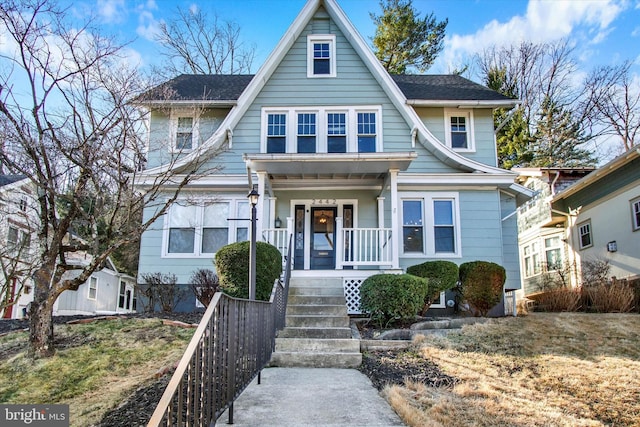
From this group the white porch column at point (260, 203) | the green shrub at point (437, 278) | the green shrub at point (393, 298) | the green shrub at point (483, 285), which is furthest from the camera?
the white porch column at point (260, 203)

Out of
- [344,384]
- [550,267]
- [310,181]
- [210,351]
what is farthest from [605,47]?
[210,351]

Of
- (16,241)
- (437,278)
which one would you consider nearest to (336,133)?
(437,278)

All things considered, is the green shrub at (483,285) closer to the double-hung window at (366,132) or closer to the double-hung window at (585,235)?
the double-hung window at (366,132)

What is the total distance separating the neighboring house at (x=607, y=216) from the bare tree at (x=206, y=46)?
52.5ft

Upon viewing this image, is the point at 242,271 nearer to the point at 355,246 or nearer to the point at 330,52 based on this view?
the point at 355,246

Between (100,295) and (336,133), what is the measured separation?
15.9 meters

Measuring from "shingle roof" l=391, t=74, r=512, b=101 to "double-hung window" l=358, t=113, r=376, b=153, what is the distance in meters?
1.54

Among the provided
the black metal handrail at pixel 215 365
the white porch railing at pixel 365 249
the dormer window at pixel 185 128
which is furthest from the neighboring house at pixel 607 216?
the black metal handrail at pixel 215 365

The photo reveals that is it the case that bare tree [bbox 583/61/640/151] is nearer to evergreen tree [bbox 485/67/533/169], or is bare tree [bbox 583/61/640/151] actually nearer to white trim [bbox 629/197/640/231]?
evergreen tree [bbox 485/67/533/169]

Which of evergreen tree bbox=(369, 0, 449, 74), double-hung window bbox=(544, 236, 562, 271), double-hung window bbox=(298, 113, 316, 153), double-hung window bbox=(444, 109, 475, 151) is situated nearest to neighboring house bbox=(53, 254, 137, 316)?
double-hung window bbox=(298, 113, 316, 153)

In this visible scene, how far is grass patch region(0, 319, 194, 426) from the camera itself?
5.20 m

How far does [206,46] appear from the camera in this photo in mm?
23234

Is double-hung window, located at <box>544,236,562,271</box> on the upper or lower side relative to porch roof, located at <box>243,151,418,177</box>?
lower

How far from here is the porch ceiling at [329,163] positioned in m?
9.93
